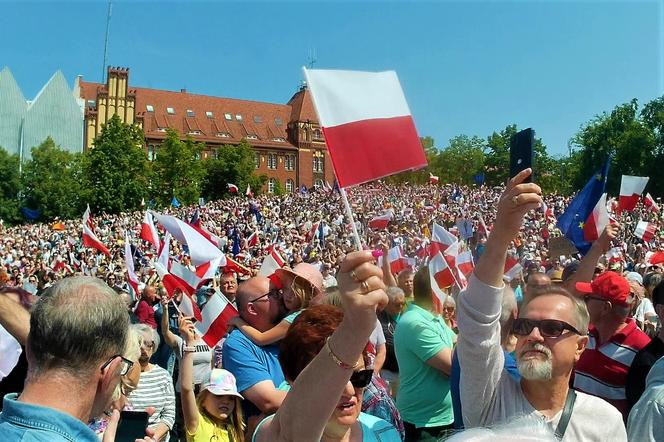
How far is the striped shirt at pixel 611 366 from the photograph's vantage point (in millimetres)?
3494

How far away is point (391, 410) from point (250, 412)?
102cm

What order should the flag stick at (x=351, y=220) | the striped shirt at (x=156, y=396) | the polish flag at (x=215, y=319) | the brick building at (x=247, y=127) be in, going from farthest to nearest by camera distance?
the brick building at (x=247, y=127)
the polish flag at (x=215, y=319)
the striped shirt at (x=156, y=396)
the flag stick at (x=351, y=220)

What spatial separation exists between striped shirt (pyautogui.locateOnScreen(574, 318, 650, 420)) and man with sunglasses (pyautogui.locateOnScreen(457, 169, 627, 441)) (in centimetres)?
111

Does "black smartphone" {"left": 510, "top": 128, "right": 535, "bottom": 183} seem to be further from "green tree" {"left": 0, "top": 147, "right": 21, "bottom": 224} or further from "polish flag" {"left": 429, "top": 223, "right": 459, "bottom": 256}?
"green tree" {"left": 0, "top": 147, "right": 21, "bottom": 224}

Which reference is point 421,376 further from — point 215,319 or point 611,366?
point 215,319

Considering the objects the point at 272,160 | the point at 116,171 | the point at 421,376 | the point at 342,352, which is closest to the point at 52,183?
the point at 116,171

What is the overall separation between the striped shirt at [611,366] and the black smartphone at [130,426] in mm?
2228

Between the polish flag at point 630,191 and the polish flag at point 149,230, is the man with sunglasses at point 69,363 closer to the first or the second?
the polish flag at point 149,230

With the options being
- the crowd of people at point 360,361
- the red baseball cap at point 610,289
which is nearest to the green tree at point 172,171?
the crowd of people at point 360,361

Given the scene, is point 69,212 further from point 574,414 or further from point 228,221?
point 574,414

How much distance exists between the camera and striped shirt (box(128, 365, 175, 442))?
414 cm

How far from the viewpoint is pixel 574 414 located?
237 centimetres

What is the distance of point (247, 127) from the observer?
9550 centimetres

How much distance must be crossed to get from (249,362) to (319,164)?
92.9 meters
